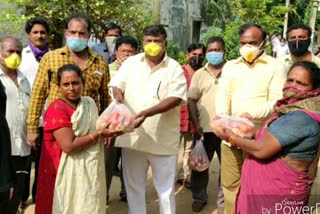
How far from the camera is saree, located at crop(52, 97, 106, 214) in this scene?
2.98 m

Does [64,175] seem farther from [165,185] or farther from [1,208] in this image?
[165,185]

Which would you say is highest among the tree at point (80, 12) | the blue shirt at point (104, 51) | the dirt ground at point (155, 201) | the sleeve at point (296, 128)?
the tree at point (80, 12)

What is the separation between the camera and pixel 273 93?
11.5ft

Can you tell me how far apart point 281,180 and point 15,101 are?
8.60 ft

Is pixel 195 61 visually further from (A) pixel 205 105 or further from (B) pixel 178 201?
(B) pixel 178 201

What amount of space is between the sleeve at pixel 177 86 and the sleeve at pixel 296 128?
51.2 inches

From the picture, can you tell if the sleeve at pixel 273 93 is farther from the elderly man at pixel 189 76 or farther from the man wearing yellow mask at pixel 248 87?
the elderly man at pixel 189 76

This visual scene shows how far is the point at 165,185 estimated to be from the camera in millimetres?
3793

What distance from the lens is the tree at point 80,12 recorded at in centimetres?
810

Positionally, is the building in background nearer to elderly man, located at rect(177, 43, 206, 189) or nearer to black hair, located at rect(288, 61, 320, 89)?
elderly man, located at rect(177, 43, 206, 189)

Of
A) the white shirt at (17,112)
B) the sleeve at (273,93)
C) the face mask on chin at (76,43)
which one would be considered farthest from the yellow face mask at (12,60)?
the sleeve at (273,93)

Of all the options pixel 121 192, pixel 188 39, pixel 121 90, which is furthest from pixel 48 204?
pixel 188 39

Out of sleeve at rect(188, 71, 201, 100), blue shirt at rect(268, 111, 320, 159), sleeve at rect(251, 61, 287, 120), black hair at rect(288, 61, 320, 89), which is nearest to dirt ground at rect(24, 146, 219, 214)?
sleeve at rect(188, 71, 201, 100)

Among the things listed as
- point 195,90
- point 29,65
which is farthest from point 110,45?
point 195,90
